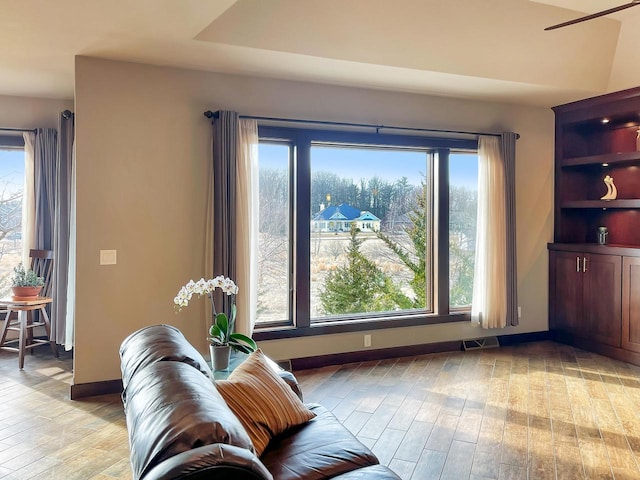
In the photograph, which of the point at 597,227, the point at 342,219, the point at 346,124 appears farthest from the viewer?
the point at 597,227

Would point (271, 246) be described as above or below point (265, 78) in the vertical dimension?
below

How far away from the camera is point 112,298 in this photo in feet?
12.7

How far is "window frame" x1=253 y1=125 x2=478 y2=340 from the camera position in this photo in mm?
4469

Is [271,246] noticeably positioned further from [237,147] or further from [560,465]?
[560,465]

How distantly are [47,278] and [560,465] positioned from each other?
4832 mm

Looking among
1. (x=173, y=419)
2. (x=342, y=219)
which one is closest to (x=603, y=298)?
(x=342, y=219)

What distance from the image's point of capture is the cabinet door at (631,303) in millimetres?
4660

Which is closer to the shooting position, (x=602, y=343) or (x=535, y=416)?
(x=535, y=416)

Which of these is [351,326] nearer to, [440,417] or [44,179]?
[440,417]

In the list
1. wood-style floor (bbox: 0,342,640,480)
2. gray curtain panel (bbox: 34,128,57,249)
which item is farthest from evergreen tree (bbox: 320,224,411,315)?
gray curtain panel (bbox: 34,128,57,249)

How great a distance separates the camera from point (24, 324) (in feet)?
14.6

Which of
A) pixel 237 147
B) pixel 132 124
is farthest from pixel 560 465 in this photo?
pixel 132 124

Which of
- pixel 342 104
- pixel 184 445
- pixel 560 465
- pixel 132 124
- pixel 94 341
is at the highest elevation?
A: pixel 342 104

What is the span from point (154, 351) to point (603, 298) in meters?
4.85
